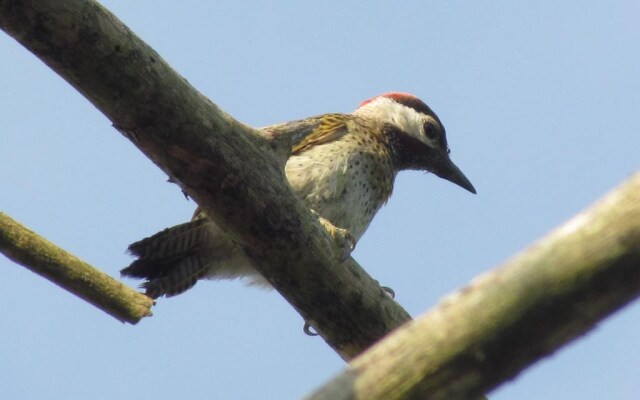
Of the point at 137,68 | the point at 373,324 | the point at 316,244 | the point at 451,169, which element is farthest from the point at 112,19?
the point at 451,169

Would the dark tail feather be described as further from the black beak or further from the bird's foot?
the black beak

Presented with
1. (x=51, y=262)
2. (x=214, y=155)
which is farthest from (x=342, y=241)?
(x=51, y=262)

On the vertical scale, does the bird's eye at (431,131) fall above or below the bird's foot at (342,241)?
above

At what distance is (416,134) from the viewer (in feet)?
22.9

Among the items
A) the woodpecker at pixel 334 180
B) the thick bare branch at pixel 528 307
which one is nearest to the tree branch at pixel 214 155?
the woodpecker at pixel 334 180

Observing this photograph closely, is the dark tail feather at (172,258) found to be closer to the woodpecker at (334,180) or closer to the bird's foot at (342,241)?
the woodpecker at (334,180)

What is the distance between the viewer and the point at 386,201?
21.1 ft

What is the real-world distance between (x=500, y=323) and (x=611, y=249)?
0.22m

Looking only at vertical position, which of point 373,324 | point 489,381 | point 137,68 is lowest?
point 489,381

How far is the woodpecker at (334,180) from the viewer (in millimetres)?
5395

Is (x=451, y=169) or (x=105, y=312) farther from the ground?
(x=451, y=169)

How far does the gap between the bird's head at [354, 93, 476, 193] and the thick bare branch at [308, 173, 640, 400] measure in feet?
16.0

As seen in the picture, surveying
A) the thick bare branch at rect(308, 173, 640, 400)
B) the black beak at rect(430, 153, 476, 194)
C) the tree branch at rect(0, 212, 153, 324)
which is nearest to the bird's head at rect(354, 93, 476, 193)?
the black beak at rect(430, 153, 476, 194)

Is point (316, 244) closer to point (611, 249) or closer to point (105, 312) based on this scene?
point (105, 312)
